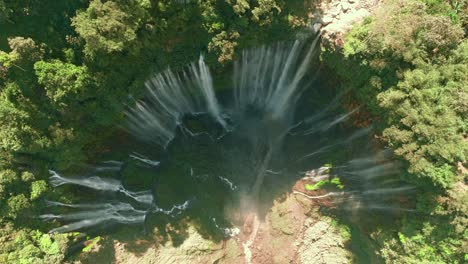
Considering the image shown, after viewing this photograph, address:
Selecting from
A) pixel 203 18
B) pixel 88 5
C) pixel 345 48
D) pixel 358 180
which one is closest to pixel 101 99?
pixel 88 5

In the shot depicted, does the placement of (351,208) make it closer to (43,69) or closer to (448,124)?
(448,124)

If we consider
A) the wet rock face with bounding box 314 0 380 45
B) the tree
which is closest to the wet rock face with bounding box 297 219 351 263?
the wet rock face with bounding box 314 0 380 45

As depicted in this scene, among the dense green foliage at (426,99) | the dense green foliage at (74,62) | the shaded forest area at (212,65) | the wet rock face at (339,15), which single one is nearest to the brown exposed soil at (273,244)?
the shaded forest area at (212,65)

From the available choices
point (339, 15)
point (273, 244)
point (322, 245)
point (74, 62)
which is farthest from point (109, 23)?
point (322, 245)

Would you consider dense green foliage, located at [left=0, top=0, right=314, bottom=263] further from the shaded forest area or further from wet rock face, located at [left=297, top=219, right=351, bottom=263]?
wet rock face, located at [left=297, top=219, right=351, bottom=263]

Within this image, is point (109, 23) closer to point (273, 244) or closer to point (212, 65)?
point (212, 65)

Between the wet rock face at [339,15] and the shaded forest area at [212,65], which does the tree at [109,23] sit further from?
the wet rock face at [339,15]

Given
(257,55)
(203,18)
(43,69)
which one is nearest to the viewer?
(43,69)
